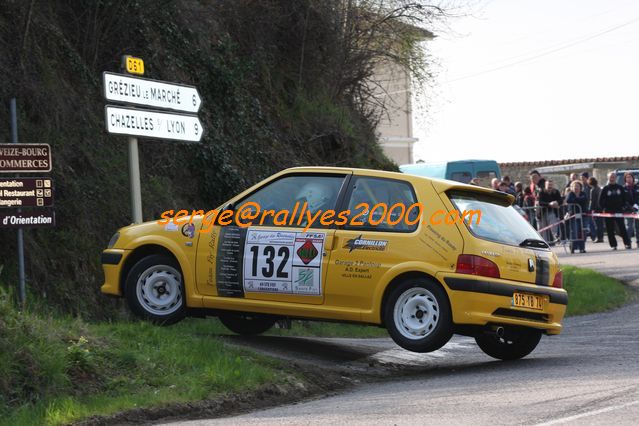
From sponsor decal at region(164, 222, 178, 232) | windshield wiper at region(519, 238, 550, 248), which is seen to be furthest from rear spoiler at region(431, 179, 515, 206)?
sponsor decal at region(164, 222, 178, 232)

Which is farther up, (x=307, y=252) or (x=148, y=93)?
(x=148, y=93)

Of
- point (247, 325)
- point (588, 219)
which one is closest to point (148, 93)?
point (247, 325)

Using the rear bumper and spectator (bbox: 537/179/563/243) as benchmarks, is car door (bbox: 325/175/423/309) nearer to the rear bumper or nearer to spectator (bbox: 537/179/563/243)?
the rear bumper

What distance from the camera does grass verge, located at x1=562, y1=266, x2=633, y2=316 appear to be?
18578mm

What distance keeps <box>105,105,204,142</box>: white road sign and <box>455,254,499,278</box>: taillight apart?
418cm

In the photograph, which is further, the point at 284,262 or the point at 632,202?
the point at 632,202

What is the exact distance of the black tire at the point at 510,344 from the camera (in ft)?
39.1

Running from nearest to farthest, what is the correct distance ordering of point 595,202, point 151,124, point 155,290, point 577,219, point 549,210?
1. point 155,290
2. point 151,124
3. point 577,219
4. point 549,210
5. point 595,202

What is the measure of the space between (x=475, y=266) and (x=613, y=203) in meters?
19.9

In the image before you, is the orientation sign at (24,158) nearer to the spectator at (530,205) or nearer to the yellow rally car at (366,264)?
the yellow rally car at (366,264)

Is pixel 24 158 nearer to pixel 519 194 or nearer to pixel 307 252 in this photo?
pixel 307 252

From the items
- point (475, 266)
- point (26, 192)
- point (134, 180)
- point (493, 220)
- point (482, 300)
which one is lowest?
point (482, 300)

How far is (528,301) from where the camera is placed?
11.1 metres

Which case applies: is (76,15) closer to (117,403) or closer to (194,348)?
(194,348)
